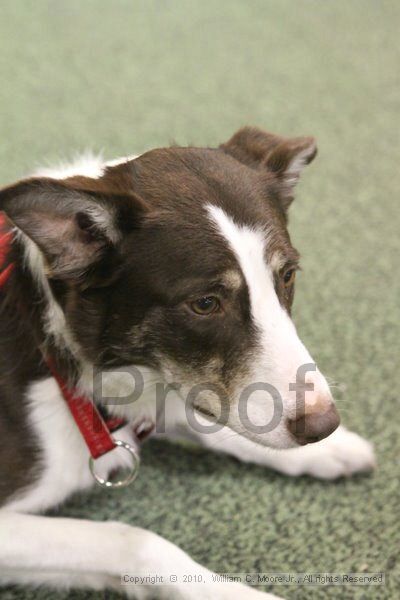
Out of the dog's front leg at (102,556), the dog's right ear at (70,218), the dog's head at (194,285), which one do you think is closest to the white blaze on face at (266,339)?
the dog's head at (194,285)

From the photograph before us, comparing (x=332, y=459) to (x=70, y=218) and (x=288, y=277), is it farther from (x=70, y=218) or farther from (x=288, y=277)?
(x=70, y=218)

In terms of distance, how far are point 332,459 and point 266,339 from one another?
760 mm

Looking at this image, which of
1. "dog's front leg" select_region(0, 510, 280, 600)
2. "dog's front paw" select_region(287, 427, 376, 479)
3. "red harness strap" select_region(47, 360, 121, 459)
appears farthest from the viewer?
"dog's front paw" select_region(287, 427, 376, 479)

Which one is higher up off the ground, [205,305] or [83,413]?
[205,305]

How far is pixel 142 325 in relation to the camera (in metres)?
1.73

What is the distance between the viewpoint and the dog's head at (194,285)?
5.39 ft

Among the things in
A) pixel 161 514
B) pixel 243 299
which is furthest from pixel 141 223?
pixel 161 514

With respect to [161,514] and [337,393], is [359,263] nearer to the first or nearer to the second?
[337,393]

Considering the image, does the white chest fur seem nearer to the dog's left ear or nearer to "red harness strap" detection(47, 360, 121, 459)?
"red harness strap" detection(47, 360, 121, 459)

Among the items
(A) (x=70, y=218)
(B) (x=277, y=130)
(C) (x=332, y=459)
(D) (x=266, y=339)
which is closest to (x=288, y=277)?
(D) (x=266, y=339)

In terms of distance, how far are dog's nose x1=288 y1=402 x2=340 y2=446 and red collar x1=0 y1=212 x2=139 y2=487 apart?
0.54 m

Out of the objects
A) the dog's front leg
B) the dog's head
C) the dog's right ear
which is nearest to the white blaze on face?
the dog's head

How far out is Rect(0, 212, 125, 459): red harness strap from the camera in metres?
1.88
